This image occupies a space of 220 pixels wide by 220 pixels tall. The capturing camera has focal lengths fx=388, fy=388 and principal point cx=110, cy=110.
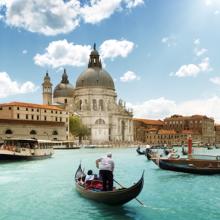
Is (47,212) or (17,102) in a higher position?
(17,102)

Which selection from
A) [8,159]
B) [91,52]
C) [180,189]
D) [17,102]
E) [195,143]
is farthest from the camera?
[195,143]

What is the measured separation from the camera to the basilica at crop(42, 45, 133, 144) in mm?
95331

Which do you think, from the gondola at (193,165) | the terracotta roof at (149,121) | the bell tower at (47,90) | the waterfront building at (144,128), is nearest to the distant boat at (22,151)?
the gondola at (193,165)

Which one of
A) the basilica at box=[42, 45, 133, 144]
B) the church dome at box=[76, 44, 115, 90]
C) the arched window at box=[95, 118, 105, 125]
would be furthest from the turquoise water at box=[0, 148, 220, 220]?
the church dome at box=[76, 44, 115, 90]

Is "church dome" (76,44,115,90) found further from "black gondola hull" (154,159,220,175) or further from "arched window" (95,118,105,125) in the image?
"black gondola hull" (154,159,220,175)

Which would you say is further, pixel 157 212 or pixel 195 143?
pixel 195 143

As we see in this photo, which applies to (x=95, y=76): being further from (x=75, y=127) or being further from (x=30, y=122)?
(x=30, y=122)

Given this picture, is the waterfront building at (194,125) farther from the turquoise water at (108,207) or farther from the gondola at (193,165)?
the turquoise water at (108,207)

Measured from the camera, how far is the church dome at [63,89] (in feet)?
374

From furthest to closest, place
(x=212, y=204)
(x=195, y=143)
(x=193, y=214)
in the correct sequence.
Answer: (x=195, y=143)
(x=212, y=204)
(x=193, y=214)

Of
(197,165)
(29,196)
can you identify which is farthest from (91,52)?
(29,196)

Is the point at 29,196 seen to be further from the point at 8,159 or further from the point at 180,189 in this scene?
the point at 8,159

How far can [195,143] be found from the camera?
121312 millimetres

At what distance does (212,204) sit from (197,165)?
370 inches
